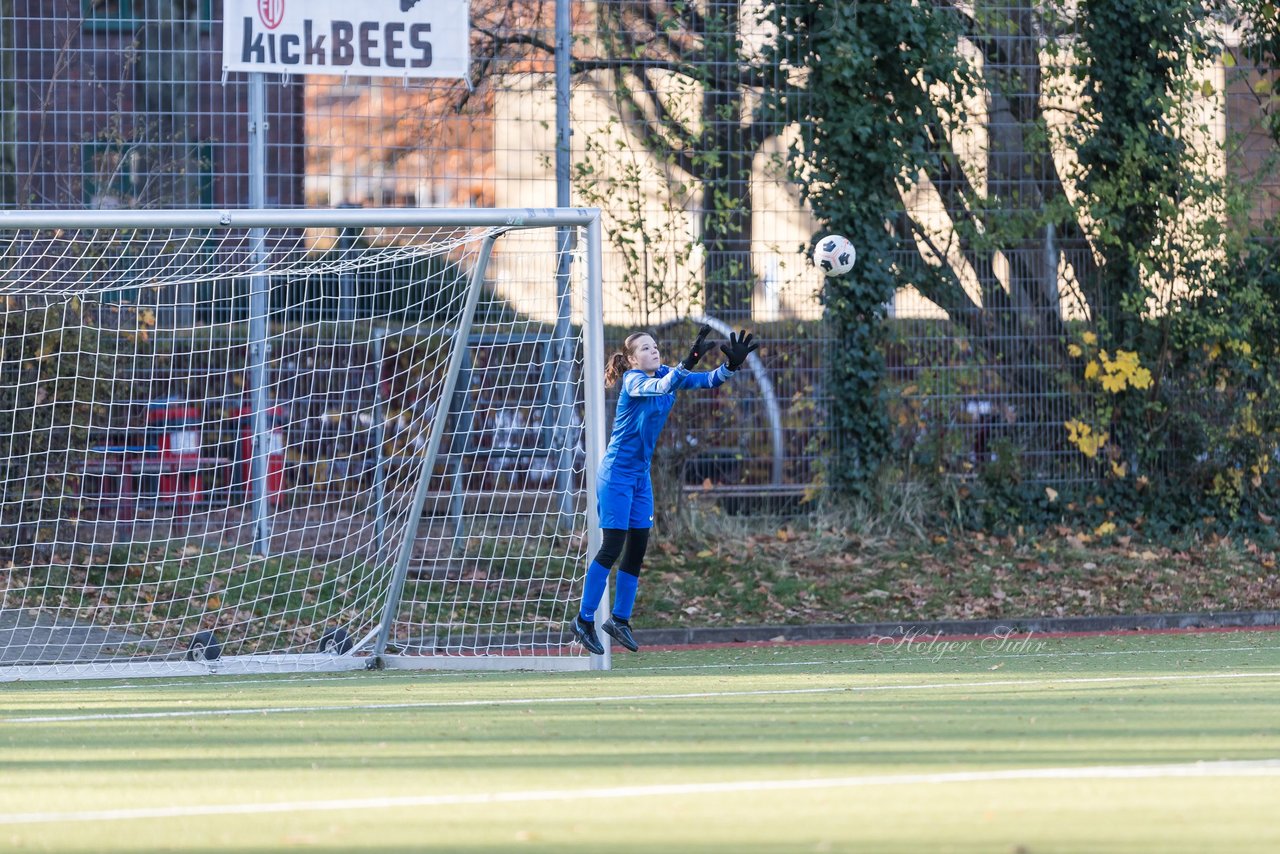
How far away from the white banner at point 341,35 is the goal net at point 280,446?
147 centimetres

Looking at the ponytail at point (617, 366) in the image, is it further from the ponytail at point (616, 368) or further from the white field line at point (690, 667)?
the white field line at point (690, 667)

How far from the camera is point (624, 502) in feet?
32.3

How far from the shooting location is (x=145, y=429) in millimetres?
12523

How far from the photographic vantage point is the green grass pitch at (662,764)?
13.7 ft

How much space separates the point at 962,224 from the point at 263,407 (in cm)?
692

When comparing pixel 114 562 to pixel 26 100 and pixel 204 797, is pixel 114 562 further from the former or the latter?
pixel 204 797

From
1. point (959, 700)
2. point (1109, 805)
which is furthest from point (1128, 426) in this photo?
point (1109, 805)

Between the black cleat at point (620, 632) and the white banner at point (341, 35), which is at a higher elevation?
the white banner at point (341, 35)

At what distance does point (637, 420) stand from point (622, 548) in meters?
0.84

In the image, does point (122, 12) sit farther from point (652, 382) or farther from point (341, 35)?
point (652, 382)

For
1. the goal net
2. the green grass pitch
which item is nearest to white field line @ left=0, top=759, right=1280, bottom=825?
the green grass pitch

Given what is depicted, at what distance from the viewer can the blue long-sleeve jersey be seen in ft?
31.9

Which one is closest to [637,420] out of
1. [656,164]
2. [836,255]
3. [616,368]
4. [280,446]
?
[616,368]

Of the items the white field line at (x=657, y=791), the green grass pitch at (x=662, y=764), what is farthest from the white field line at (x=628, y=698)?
the white field line at (x=657, y=791)
